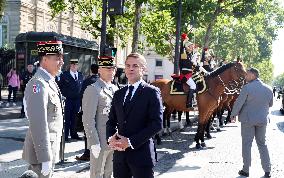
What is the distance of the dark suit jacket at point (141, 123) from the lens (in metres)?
4.41

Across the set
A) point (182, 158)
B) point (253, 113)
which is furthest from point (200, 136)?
point (253, 113)

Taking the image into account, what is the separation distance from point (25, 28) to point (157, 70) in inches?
1614

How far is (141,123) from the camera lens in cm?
452

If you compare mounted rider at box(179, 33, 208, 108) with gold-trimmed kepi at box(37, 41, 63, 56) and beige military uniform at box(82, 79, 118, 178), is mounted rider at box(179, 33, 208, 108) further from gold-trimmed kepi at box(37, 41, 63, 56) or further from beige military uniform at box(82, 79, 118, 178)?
gold-trimmed kepi at box(37, 41, 63, 56)

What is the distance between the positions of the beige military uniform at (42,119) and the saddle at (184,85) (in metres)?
8.81

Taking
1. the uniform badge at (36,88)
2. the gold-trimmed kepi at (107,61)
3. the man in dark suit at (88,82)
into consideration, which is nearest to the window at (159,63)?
the man in dark suit at (88,82)

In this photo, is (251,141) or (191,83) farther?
(191,83)

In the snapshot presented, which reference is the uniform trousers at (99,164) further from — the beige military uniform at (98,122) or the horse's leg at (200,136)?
the horse's leg at (200,136)

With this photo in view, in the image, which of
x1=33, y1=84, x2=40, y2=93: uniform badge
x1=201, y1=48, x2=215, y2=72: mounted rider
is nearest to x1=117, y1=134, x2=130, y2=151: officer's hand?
x1=33, y1=84, x2=40, y2=93: uniform badge

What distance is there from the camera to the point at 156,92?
4.54 meters

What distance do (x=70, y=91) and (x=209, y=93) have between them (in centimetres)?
397

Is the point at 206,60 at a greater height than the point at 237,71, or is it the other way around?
the point at 206,60

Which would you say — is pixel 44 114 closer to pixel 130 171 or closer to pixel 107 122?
pixel 107 122

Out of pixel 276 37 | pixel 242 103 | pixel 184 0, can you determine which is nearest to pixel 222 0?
pixel 184 0
